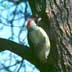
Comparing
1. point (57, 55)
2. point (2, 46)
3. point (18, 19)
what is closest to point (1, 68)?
point (18, 19)

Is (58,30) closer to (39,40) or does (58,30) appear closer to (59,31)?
(59,31)

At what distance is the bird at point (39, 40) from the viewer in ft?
6.64

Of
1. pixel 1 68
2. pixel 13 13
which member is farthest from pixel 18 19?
pixel 1 68

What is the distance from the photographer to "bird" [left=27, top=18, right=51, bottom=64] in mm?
2023

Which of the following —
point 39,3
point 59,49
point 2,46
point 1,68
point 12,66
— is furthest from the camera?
point 1,68

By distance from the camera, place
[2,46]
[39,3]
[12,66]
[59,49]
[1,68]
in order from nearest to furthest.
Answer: [59,49] < [39,3] < [2,46] < [12,66] < [1,68]

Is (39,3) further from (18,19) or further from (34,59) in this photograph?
(18,19)

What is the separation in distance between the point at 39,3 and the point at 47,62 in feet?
1.29

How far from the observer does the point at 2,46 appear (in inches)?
95.9

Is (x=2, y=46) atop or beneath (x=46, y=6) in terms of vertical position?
beneath

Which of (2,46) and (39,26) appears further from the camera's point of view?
(2,46)

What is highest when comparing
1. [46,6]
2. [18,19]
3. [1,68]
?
[46,6]

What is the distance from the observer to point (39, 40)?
2.02 m

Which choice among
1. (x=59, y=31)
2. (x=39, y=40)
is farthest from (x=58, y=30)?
(x=39, y=40)
